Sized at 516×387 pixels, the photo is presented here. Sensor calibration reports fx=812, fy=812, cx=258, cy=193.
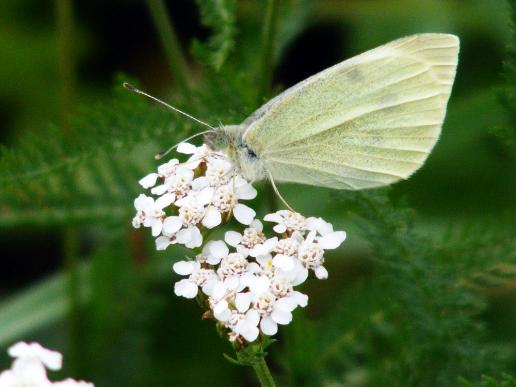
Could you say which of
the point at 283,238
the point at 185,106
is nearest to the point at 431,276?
the point at 283,238

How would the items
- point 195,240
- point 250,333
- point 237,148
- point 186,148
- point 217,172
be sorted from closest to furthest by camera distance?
point 250,333
point 195,240
point 217,172
point 186,148
point 237,148

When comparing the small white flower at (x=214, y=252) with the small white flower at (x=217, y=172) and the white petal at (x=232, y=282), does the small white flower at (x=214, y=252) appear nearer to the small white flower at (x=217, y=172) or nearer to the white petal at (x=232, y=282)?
the white petal at (x=232, y=282)

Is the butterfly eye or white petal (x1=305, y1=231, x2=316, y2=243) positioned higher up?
the butterfly eye

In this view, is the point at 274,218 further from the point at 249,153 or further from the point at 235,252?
the point at 249,153

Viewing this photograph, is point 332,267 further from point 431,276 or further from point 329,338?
point 431,276

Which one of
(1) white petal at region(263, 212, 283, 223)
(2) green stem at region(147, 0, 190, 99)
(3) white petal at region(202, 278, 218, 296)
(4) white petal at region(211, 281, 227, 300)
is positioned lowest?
(4) white petal at region(211, 281, 227, 300)

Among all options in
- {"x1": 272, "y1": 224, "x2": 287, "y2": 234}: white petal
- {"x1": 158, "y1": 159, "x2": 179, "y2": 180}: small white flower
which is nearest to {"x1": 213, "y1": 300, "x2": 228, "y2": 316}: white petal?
{"x1": 272, "y1": 224, "x2": 287, "y2": 234}: white petal

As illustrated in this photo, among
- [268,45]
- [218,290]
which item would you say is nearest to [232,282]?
[218,290]

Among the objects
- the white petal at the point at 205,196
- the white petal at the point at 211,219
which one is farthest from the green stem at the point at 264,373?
the white petal at the point at 205,196

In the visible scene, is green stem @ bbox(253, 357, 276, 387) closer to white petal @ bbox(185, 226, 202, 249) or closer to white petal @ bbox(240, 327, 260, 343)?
white petal @ bbox(240, 327, 260, 343)
